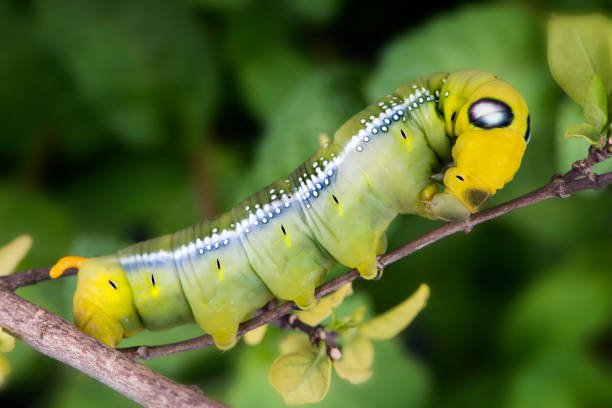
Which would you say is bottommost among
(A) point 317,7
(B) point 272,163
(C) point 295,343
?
(C) point 295,343

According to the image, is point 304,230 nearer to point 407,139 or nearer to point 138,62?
point 407,139

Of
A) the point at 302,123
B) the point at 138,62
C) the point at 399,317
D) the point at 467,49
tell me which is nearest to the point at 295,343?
the point at 399,317

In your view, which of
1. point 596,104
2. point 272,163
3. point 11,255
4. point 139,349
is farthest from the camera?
point 272,163

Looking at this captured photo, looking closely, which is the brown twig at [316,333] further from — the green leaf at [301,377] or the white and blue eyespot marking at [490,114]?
the white and blue eyespot marking at [490,114]

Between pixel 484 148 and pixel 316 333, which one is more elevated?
pixel 484 148

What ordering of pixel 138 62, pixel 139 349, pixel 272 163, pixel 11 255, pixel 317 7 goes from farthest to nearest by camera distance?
pixel 138 62
pixel 317 7
pixel 272 163
pixel 11 255
pixel 139 349

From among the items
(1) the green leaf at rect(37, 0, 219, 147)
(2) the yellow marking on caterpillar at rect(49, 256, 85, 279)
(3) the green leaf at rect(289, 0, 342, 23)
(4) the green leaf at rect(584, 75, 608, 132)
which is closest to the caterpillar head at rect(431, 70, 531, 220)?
(4) the green leaf at rect(584, 75, 608, 132)

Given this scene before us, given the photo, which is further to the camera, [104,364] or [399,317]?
[399,317]
